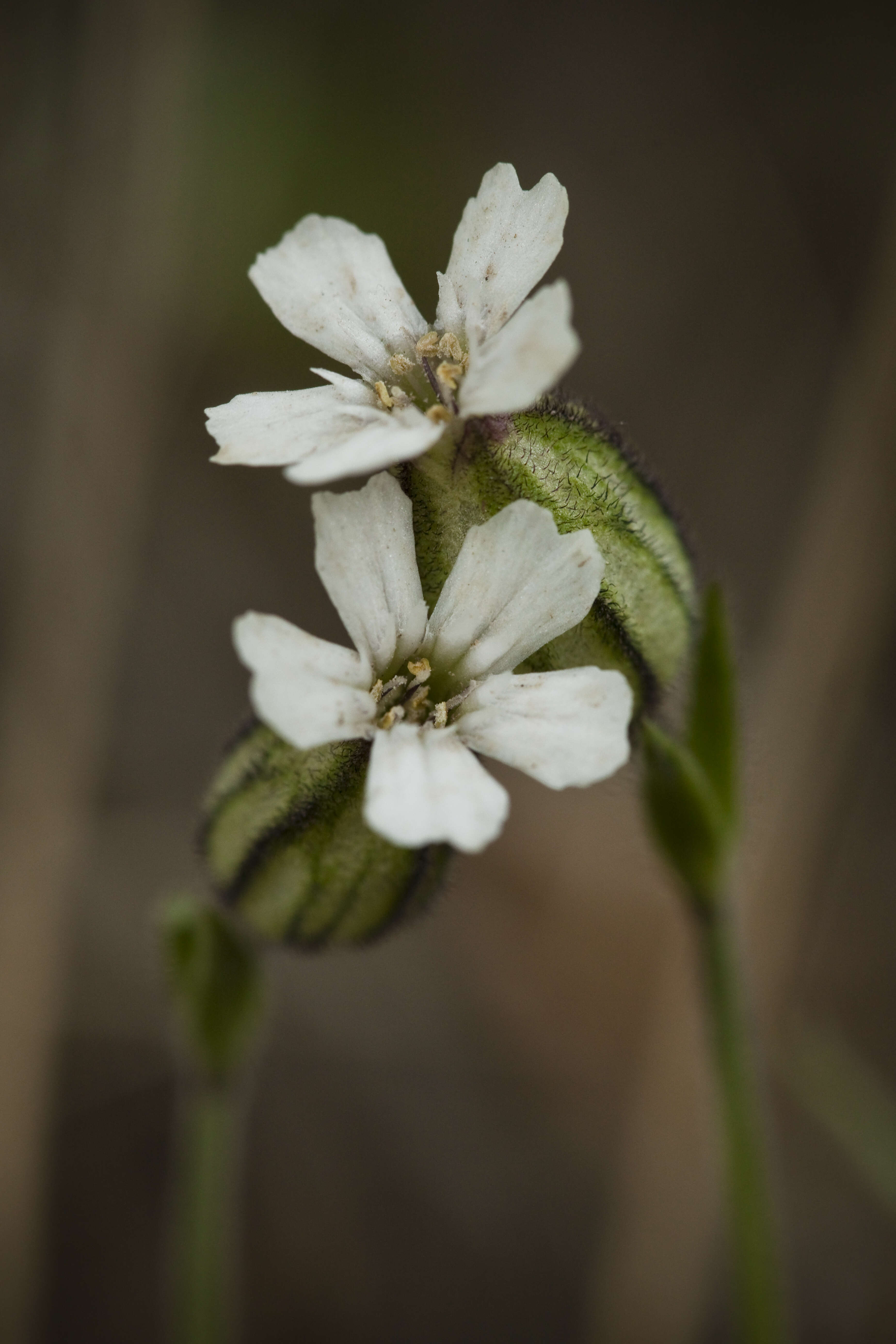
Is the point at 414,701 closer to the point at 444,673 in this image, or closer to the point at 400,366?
the point at 444,673

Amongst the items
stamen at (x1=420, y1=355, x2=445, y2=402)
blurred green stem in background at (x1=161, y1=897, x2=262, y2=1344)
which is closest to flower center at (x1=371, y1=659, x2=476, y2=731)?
stamen at (x1=420, y1=355, x2=445, y2=402)

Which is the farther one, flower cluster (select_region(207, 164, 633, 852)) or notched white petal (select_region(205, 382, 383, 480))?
notched white petal (select_region(205, 382, 383, 480))

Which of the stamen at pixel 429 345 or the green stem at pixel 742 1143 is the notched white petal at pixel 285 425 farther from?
the green stem at pixel 742 1143

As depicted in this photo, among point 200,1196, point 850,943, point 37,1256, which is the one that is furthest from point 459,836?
point 850,943

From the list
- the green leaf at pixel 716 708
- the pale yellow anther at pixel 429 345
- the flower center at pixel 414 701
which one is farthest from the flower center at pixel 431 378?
the green leaf at pixel 716 708

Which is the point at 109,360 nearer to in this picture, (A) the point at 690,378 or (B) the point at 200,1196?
(A) the point at 690,378

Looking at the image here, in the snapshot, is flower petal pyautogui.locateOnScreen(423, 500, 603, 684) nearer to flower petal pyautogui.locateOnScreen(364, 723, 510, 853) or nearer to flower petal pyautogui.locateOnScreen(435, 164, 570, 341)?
flower petal pyautogui.locateOnScreen(364, 723, 510, 853)

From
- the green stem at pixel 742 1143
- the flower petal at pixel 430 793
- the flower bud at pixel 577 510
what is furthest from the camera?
the green stem at pixel 742 1143
